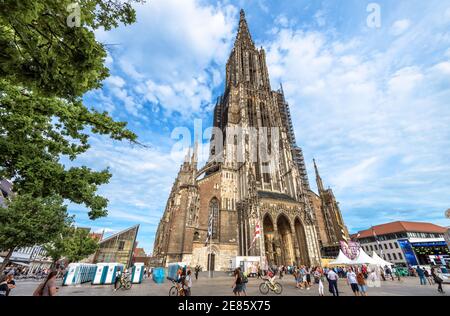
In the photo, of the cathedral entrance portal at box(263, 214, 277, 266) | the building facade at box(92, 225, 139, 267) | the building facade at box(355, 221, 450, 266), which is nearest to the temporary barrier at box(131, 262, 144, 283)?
the cathedral entrance portal at box(263, 214, 277, 266)

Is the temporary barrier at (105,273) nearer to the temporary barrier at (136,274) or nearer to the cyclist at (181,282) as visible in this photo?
the temporary barrier at (136,274)

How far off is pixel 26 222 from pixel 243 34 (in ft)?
190

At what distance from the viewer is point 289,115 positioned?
5084 cm

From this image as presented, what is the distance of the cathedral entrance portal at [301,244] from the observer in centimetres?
2498

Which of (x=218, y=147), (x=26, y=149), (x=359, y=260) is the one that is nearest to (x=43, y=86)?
(x=26, y=149)

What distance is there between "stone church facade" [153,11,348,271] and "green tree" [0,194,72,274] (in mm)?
11286

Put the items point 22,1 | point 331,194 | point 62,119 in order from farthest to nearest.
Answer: point 331,194
point 62,119
point 22,1

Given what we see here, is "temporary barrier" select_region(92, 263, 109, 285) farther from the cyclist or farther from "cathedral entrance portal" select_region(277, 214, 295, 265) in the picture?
"cathedral entrance portal" select_region(277, 214, 295, 265)

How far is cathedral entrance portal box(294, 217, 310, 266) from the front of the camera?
24984 mm

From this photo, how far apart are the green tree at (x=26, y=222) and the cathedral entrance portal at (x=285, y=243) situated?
24.6m

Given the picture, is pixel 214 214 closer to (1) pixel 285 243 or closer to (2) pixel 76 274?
(1) pixel 285 243

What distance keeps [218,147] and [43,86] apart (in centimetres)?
3623

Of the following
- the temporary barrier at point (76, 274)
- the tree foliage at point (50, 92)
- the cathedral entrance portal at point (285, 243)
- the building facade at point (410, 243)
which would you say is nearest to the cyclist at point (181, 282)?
the tree foliage at point (50, 92)
